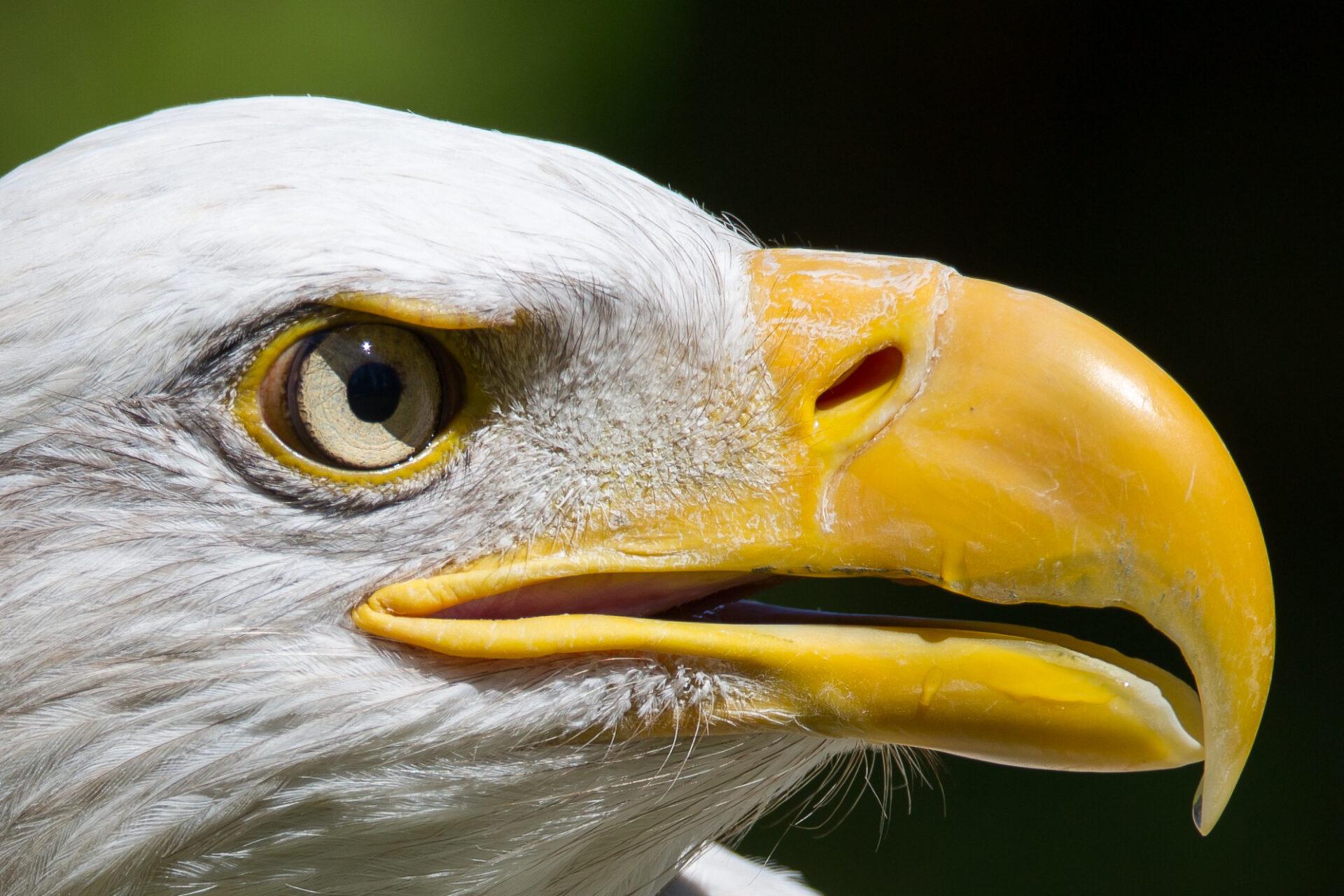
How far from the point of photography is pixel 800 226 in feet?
19.1

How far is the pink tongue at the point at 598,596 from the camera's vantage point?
5.41ft

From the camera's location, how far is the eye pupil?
161cm

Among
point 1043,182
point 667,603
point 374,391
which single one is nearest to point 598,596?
point 667,603

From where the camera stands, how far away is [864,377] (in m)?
1.71

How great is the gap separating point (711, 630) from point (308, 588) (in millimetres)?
456

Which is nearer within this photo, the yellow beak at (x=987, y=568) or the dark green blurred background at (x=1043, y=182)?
the yellow beak at (x=987, y=568)

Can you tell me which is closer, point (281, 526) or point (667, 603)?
point (281, 526)

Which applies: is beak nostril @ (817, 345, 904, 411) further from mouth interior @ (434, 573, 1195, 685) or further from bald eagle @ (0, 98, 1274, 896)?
mouth interior @ (434, 573, 1195, 685)

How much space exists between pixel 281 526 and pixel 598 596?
374 mm

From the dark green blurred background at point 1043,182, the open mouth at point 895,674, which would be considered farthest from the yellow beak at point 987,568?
the dark green blurred background at point 1043,182

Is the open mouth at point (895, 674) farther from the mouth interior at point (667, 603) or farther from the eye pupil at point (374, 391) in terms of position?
the eye pupil at point (374, 391)

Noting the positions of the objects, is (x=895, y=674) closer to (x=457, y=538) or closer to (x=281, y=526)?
(x=457, y=538)

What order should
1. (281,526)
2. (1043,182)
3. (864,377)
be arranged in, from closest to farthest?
(281,526), (864,377), (1043,182)

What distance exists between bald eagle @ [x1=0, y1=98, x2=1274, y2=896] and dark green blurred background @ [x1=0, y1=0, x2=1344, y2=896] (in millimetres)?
3367
